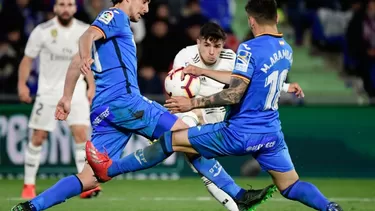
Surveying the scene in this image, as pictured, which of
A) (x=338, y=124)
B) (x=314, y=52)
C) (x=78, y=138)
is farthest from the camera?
(x=314, y=52)

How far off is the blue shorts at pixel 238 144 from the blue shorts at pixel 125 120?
492mm

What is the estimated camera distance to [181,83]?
9.52 metres

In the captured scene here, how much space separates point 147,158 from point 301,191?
4.49ft

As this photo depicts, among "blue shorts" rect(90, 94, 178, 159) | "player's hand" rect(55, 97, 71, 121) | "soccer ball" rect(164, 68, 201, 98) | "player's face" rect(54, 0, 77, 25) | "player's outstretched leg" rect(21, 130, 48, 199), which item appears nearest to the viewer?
"player's hand" rect(55, 97, 71, 121)

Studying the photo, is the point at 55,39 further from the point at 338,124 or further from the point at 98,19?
the point at 338,124

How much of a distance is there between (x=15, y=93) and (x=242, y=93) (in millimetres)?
8057

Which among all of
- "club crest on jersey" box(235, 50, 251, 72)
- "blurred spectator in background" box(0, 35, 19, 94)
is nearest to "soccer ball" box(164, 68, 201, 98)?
"club crest on jersey" box(235, 50, 251, 72)

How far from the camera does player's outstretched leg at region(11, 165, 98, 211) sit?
8.27 m

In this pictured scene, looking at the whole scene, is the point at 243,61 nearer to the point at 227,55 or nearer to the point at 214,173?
the point at 214,173

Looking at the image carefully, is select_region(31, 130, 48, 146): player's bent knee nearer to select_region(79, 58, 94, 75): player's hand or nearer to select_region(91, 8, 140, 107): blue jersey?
select_region(91, 8, 140, 107): blue jersey

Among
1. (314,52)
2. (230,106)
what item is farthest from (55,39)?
(314,52)

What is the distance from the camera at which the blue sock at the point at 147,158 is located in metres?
8.30

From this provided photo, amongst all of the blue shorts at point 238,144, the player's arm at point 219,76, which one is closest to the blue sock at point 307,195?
the blue shorts at point 238,144

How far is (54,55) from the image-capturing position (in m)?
11.9
